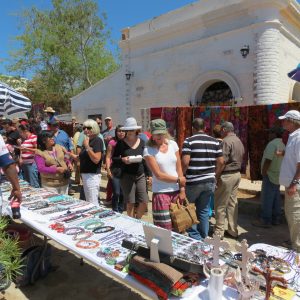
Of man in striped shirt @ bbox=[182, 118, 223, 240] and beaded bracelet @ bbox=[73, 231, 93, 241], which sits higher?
man in striped shirt @ bbox=[182, 118, 223, 240]

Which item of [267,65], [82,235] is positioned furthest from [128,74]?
[82,235]

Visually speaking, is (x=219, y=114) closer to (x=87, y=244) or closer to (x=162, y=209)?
(x=162, y=209)

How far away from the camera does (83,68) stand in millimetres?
24328

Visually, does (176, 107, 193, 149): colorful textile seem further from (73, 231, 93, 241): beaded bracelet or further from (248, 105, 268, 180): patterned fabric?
(73, 231, 93, 241): beaded bracelet

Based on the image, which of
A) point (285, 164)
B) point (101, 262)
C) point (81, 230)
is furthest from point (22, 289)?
point (285, 164)

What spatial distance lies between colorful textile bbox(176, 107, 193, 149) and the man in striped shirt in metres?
3.75

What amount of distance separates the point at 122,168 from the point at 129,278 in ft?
7.13

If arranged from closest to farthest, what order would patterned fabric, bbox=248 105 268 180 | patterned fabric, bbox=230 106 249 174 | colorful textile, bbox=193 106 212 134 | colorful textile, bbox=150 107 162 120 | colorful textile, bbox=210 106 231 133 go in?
patterned fabric, bbox=248 105 268 180
patterned fabric, bbox=230 106 249 174
colorful textile, bbox=210 106 231 133
colorful textile, bbox=193 106 212 134
colorful textile, bbox=150 107 162 120

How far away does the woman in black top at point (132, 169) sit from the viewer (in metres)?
3.99

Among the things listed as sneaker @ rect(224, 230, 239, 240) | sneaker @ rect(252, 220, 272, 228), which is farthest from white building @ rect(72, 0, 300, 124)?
sneaker @ rect(224, 230, 239, 240)

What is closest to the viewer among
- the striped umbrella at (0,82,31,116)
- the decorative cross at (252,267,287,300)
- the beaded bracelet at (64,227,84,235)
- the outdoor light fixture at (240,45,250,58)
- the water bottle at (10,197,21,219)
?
the decorative cross at (252,267,287,300)

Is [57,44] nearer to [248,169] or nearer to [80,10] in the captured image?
[80,10]

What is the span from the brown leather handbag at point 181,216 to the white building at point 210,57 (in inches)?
301

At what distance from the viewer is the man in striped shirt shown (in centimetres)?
368
